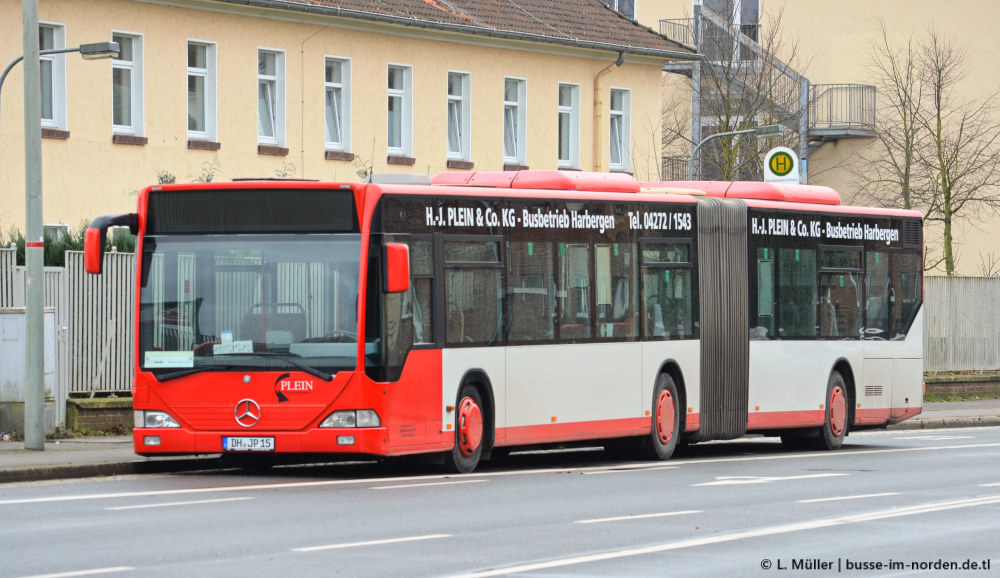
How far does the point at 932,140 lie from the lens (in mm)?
48688

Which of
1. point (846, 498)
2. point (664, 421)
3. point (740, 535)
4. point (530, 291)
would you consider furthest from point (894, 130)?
point (740, 535)

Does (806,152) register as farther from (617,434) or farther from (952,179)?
(617,434)

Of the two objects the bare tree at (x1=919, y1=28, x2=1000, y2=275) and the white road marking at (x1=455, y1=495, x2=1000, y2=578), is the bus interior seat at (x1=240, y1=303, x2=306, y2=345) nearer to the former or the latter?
the white road marking at (x1=455, y1=495, x2=1000, y2=578)

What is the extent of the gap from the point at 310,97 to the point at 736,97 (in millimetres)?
12575

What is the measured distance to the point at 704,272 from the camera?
2188 centimetres

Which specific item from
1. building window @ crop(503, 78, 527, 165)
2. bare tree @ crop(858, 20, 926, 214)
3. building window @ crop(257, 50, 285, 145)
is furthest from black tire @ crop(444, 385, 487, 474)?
bare tree @ crop(858, 20, 926, 214)

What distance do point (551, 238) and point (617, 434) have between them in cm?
243

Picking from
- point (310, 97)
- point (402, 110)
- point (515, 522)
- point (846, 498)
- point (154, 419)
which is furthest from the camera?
point (402, 110)

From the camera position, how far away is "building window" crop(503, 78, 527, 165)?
128 feet

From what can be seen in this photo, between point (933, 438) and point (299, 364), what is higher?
point (299, 364)

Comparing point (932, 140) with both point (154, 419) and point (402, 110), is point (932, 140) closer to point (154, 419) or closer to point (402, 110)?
point (402, 110)

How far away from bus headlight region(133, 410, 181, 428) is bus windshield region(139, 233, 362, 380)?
0.37 meters

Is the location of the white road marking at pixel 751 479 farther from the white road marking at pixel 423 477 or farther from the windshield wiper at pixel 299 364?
the windshield wiper at pixel 299 364

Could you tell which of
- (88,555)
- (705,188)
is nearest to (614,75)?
(705,188)
